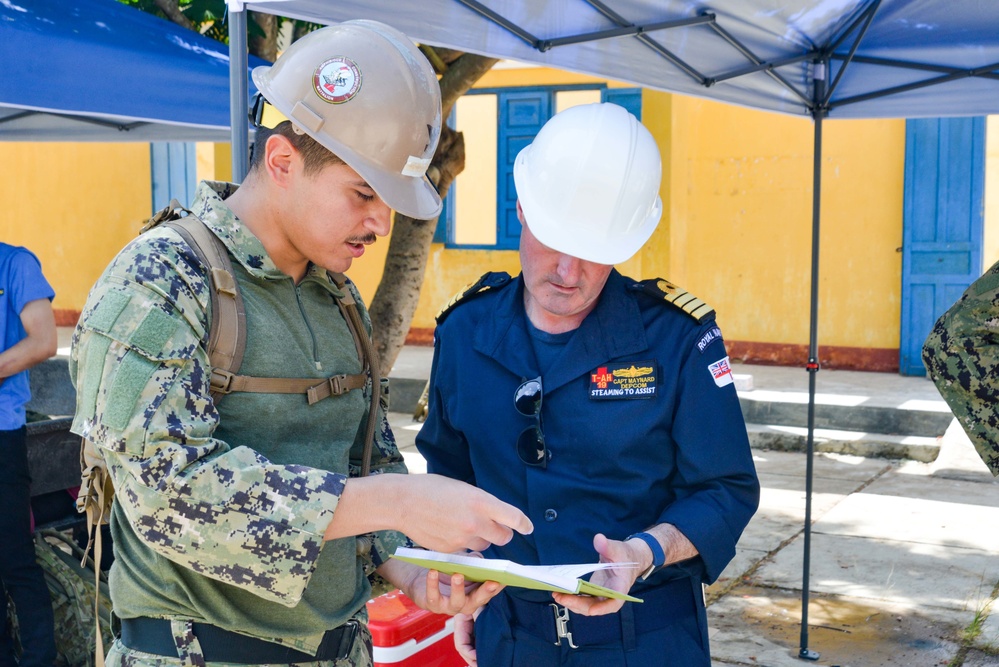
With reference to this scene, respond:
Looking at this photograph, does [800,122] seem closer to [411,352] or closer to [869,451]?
[869,451]

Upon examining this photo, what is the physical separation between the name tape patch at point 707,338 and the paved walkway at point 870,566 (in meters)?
2.66

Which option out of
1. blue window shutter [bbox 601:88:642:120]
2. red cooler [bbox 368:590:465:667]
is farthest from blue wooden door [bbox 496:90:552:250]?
red cooler [bbox 368:590:465:667]

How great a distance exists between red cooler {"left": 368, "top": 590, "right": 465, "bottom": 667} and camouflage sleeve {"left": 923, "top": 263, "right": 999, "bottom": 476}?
143 cm

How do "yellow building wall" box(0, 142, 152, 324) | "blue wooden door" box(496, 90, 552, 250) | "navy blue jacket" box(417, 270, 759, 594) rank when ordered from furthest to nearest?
1. "yellow building wall" box(0, 142, 152, 324)
2. "blue wooden door" box(496, 90, 552, 250)
3. "navy blue jacket" box(417, 270, 759, 594)

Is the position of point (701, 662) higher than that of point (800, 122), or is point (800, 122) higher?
point (800, 122)

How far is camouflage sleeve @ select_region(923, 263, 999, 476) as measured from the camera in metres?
2.49

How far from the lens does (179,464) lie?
1.31 metres

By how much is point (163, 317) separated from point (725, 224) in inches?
360

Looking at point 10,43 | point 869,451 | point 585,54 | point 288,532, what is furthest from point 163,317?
point 869,451

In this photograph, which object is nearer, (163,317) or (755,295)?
(163,317)

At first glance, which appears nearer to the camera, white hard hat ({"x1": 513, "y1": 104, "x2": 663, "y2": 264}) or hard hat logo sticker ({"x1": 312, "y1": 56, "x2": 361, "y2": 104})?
hard hat logo sticker ({"x1": 312, "y1": 56, "x2": 361, "y2": 104})

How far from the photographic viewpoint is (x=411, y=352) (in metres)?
11.4

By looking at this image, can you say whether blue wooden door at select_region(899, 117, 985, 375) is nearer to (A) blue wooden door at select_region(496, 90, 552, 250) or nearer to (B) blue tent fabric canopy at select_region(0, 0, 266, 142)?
(A) blue wooden door at select_region(496, 90, 552, 250)

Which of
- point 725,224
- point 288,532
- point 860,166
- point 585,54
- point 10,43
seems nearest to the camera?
point 288,532
